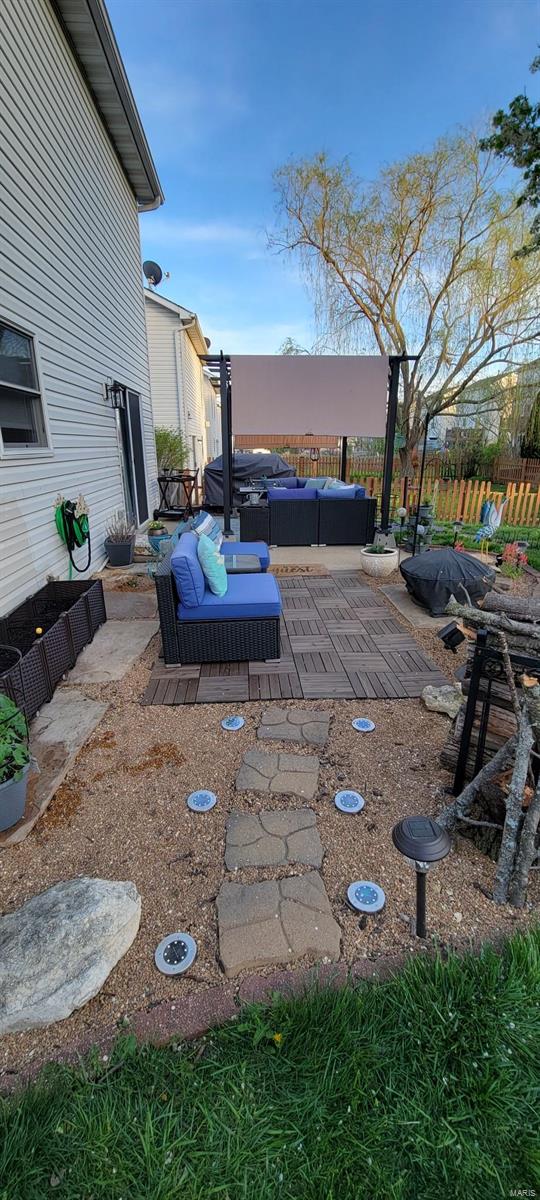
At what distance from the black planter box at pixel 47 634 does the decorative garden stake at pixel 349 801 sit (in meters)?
1.82

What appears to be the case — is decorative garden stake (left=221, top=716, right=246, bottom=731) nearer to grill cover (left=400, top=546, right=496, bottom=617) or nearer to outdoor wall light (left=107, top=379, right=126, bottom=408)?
grill cover (left=400, top=546, right=496, bottom=617)

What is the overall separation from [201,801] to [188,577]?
1.64 meters

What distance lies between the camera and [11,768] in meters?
2.24

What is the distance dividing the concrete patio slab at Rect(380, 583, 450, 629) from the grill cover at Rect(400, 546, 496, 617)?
0.10 m

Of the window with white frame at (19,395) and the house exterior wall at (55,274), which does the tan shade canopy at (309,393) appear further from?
the window with white frame at (19,395)

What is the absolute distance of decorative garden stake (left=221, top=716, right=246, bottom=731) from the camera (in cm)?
307

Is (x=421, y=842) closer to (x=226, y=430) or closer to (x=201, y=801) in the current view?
(x=201, y=801)

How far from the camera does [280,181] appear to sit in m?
11.7

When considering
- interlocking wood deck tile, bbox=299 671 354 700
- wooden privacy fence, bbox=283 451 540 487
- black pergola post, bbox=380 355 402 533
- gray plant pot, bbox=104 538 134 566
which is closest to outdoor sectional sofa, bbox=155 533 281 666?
interlocking wood deck tile, bbox=299 671 354 700

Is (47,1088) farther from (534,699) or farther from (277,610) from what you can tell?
(277,610)

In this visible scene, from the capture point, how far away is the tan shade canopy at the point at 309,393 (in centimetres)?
789

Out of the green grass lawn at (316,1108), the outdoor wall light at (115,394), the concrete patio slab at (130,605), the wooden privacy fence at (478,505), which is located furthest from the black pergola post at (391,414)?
the green grass lawn at (316,1108)

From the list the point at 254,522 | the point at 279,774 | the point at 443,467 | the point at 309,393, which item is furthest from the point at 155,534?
the point at 443,467

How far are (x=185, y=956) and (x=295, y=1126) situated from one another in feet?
1.89
